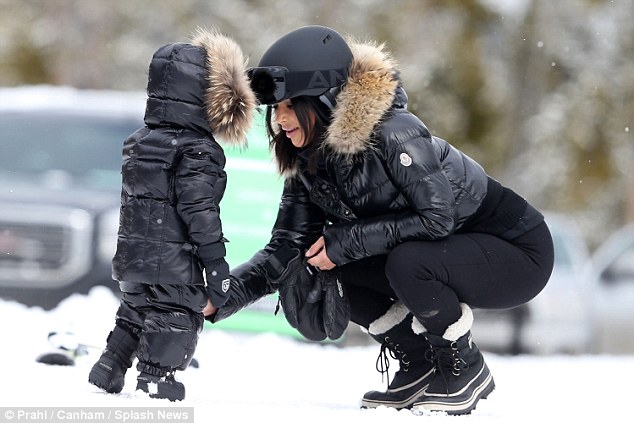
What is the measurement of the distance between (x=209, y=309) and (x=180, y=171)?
1.93ft

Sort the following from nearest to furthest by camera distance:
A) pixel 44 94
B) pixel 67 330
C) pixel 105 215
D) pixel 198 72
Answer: pixel 198 72 < pixel 67 330 < pixel 105 215 < pixel 44 94

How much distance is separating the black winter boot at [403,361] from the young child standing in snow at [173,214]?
29.1 inches

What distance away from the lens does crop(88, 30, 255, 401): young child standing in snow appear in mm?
3797

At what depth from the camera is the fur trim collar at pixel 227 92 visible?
3.89 m

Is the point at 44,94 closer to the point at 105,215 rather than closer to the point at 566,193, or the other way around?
the point at 105,215

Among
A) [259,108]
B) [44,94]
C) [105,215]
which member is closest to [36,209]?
Answer: [105,215]

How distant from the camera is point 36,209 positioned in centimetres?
688

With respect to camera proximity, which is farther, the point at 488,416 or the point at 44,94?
the point at 44,94

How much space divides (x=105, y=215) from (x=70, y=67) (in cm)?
1562

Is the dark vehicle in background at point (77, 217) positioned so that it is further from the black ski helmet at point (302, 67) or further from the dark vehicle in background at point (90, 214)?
the black ski helmet at point (302, 67)

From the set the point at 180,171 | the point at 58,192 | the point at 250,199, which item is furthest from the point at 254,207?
the point at 180,171

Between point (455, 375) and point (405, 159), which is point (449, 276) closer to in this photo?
point (455, 375)

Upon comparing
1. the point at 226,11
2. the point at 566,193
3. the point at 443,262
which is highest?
the point at 226,11

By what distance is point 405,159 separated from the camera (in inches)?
150
